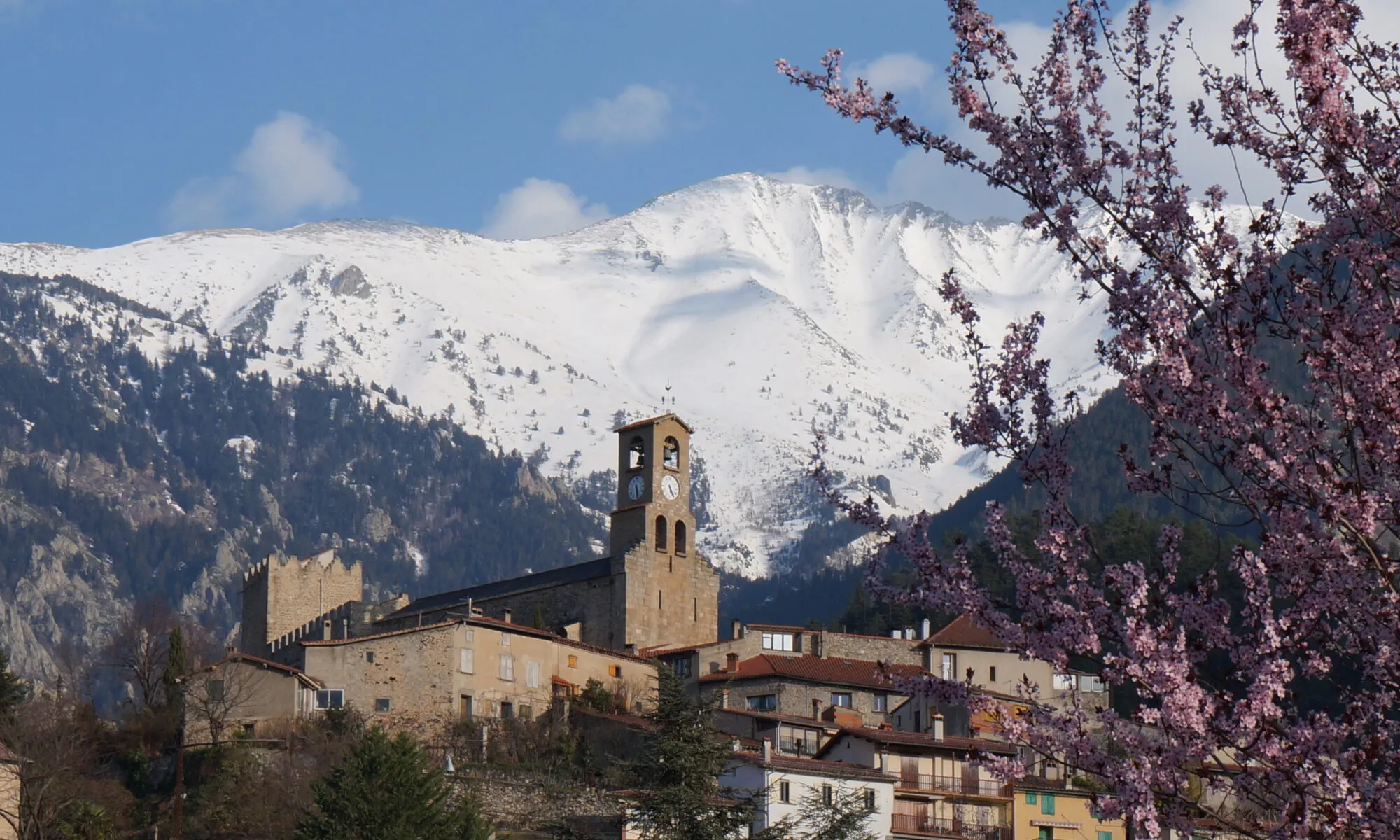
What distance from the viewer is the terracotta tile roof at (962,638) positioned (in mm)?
84188

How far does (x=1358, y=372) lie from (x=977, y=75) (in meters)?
4.03

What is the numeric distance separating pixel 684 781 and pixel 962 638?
132 ft

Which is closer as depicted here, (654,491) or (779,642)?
(779,642)

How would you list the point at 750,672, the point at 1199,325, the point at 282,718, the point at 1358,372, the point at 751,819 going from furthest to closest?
1. the point at 750,672
2. the point at 282,718
3. the point at 751,819
4. the point at 1199,325
5. the point at 1358,372

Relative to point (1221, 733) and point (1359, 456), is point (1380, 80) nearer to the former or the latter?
point (1359, 456)

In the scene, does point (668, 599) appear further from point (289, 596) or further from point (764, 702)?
point (289, 596)

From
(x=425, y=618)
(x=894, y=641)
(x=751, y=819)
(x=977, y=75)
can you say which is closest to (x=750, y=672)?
(x=894, y=641)

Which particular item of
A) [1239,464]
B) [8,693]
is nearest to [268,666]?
[8,693]

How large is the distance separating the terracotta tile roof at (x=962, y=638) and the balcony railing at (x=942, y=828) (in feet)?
57.3

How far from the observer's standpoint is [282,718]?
230 ft

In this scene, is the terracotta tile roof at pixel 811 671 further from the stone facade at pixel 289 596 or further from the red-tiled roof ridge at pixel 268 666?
the stone facade at pixel 289 596

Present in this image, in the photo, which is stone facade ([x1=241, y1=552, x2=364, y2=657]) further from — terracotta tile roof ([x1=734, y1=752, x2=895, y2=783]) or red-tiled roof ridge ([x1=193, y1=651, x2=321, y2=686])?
terracotta tile roof ([x1=734, y1=752, x2=895, y2=783])

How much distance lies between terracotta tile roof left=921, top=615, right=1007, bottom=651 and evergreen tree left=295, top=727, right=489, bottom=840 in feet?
109

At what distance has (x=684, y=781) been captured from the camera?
46438 millimetres
